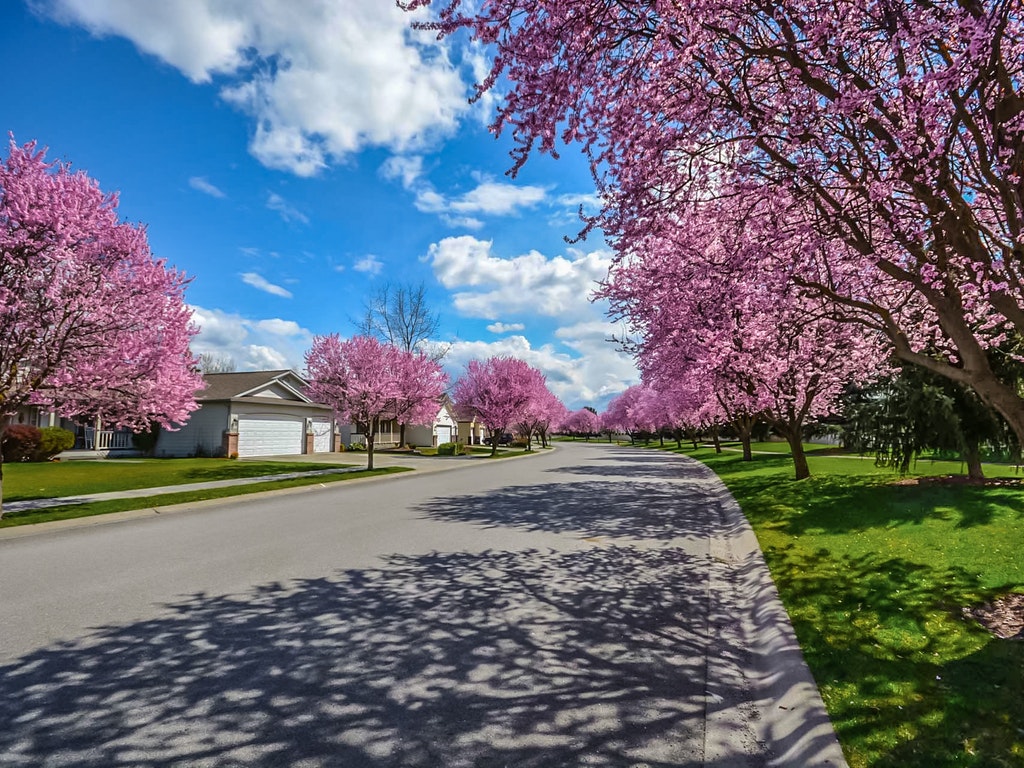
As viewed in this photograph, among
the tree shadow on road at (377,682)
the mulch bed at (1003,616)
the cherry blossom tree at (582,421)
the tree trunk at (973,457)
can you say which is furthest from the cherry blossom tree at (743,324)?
the cherry blossom tree at (582,421)

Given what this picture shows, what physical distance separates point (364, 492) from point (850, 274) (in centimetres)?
1290

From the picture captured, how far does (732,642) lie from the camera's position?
481 cm

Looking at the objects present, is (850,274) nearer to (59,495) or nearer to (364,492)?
(364,492)

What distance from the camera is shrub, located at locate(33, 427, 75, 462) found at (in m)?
26.5

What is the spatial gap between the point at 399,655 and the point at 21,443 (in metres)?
30.5

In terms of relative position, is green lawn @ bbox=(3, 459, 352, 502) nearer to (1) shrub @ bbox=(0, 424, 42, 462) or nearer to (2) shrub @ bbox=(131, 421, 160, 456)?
(1) shrub @ bbox=(0, 424, 42, 462)

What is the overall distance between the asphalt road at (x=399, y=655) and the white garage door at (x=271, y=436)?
2570 centimetres

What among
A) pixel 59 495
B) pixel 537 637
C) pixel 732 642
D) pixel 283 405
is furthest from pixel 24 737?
pixel 283 405

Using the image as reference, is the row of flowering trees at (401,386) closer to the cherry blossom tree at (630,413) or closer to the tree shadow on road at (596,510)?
the tree shadow on road at (596,510)

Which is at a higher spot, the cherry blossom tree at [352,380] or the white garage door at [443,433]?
the cherry blossom tree at [352,380]

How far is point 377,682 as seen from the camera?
387 cm

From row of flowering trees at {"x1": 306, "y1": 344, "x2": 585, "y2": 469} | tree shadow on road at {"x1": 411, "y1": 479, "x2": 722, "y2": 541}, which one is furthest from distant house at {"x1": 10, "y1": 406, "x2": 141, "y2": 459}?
tree shadow on road at {"x1": 411, "y1": 479, "x2": 722, "y2": 541}

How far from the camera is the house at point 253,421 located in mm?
32188

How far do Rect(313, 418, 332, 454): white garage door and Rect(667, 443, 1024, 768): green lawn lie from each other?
34239mm
